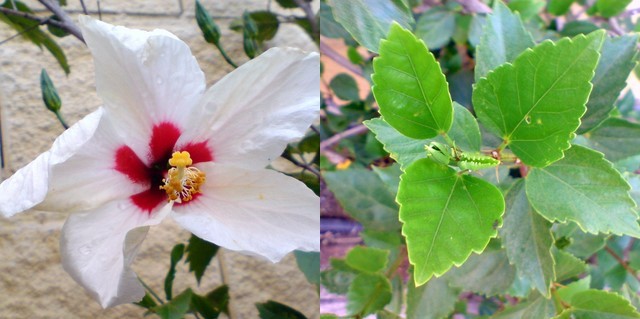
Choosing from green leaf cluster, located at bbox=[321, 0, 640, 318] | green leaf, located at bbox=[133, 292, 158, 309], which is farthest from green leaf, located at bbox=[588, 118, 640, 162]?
green leaf, located at bbox=[133, 292, 158, 309]

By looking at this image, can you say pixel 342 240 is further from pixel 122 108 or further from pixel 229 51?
pixel 122 108

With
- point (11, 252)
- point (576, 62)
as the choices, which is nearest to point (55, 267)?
point (11, 252)

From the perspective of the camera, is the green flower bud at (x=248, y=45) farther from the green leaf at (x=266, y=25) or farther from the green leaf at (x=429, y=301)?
the green leaf at (x=429, y=301)

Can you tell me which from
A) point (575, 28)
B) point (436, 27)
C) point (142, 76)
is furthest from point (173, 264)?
point (575, 28)

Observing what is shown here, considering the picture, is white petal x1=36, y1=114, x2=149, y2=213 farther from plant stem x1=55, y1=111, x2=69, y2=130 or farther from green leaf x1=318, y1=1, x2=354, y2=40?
green leaf x1=318, y1=1, x2=354, y2=40

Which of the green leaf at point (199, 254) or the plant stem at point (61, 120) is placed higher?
the plant stem at point (61, 120)

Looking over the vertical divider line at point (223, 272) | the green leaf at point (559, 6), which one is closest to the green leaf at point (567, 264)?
the vertical divider line at point (223, 272)

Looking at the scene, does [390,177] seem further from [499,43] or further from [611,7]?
[611,7]
